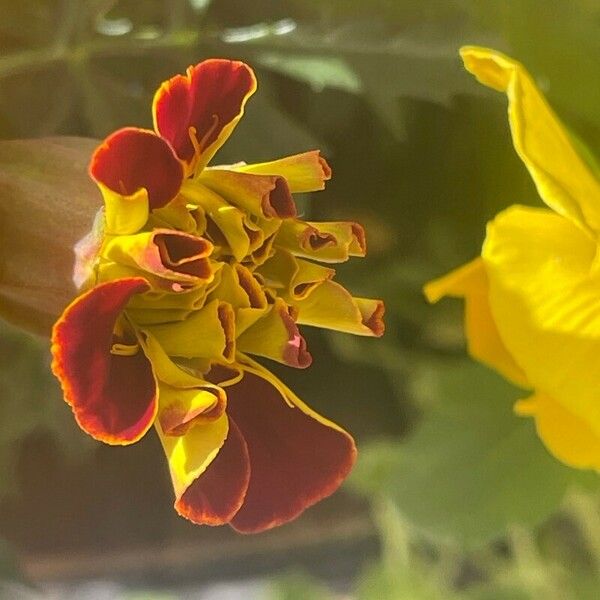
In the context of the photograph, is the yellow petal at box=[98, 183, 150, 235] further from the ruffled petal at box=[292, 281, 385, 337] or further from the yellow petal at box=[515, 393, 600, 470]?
the yellow petal at box=[515, 393, 600, 470]

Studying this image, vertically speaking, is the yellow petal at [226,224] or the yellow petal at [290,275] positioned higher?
the yellow petal at [226,224]

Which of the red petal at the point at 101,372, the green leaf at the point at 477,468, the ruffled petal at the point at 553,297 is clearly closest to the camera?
the red petal at the point at 101,372

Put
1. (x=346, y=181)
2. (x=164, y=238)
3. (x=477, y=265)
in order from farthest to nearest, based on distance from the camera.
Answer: (x=346, y=181)
(x=477, y=265)
(x=164, y=238)

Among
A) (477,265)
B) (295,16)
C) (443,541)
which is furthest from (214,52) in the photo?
(443,541)

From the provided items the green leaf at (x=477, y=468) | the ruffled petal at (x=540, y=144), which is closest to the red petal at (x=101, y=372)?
the ruffled petal at (x=540, y=144)

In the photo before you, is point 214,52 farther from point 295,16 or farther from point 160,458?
point 160,458

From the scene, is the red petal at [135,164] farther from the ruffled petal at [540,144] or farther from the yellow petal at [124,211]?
the ruffled petal at [540,144]
